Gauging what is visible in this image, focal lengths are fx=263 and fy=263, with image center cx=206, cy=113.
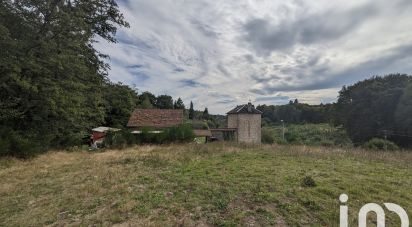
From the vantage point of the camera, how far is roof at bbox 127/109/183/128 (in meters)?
29.9

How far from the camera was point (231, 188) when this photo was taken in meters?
6.38

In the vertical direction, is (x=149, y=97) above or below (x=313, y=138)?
above

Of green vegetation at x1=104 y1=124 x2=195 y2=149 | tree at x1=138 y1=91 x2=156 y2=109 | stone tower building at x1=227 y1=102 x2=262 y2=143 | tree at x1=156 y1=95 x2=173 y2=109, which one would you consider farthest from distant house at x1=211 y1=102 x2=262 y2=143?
tree at x1=156 y1=95 x2=173 y2=109

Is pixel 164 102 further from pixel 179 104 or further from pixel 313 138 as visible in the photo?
pixel 313 138

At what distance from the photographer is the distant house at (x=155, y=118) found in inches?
1172

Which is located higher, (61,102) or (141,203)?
(61,102)

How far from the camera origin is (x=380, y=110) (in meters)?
36.0

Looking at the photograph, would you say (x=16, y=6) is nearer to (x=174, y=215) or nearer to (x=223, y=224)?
(x=174, y=215)

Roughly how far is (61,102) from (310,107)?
76785mm

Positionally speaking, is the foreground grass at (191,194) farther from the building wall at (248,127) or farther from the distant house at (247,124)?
the building wall at (248,127)

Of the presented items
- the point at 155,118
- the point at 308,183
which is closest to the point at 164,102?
the point at 155,118

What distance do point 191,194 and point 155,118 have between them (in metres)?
25.6

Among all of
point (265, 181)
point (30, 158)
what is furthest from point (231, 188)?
point (30, 158)

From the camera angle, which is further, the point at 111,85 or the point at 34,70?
the point at 111,85
